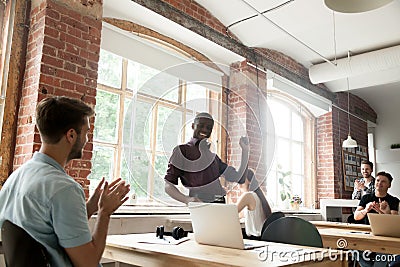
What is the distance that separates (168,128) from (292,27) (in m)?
3.68

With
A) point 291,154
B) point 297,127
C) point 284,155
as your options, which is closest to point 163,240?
point 284,155

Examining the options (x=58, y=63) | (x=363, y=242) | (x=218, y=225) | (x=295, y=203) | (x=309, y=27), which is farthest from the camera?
(x=295, y=203)

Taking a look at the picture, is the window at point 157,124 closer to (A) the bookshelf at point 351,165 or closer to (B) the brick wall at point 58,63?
(B) the brick wall at point 58,63

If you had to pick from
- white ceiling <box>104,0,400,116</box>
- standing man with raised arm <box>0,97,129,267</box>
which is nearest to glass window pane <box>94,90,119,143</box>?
white ceiling <box>104,0,400,116</box>

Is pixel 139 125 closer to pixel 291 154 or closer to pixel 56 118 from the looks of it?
pixel 56 118

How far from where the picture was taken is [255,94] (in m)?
1.54

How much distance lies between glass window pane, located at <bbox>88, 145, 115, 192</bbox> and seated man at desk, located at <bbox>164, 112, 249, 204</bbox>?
2258 mm

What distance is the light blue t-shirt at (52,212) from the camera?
1.24 meters

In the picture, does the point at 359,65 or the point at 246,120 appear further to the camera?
the point at 359,65

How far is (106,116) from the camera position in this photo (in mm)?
3785

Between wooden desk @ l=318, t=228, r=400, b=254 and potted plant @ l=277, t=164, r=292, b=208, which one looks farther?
potted plant @ l=277, t=164, r=292, b=208

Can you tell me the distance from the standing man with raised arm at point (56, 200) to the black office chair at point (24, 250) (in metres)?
0.02

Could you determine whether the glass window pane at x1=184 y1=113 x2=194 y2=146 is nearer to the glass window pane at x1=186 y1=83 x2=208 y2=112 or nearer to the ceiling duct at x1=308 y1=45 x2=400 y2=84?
the glass window pane at x1=186 y1=83 x2=208 y2=112

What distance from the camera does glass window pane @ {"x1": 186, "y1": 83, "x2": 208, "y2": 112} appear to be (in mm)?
1499
